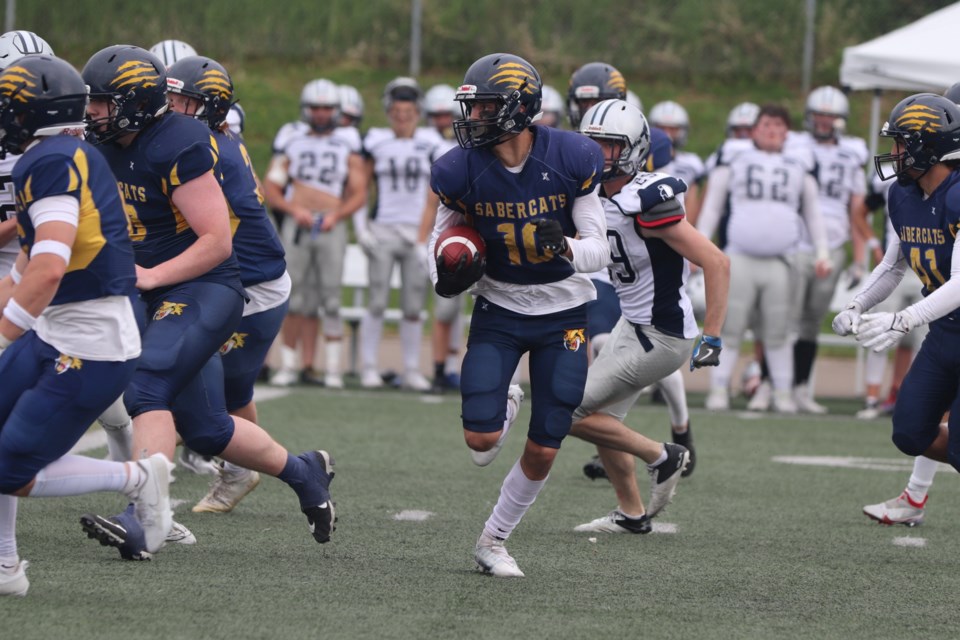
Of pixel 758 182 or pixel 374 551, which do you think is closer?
pixel 374 551

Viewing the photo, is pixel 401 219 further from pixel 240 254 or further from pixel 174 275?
pixel 174 275

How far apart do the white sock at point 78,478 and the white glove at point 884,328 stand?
2.60m

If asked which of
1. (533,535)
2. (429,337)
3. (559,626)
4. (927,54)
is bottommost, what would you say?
(429,337)

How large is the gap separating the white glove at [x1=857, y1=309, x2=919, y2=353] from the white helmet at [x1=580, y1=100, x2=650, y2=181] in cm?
103

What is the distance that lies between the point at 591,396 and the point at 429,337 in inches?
359

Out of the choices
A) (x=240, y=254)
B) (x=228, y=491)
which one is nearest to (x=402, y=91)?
(x=240, y=254)

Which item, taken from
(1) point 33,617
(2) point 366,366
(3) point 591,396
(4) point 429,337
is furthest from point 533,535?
(4) point 429,337

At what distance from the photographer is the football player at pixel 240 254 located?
5590mm

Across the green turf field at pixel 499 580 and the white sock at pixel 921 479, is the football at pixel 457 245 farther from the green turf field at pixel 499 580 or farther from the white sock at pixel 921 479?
the white sock at pixel 921 479

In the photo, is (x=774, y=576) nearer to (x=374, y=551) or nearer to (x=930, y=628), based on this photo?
(x=930, y=628)

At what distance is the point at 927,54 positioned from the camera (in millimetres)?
10742

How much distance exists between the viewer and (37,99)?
4.15 m

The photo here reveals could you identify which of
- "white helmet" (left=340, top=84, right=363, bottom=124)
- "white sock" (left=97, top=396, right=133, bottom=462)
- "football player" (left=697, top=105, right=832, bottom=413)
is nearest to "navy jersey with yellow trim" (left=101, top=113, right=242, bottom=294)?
"white sock" (left=97, top=396, right=133, bottom=462)

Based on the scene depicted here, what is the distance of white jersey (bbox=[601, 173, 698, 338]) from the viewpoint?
567 centimetres
